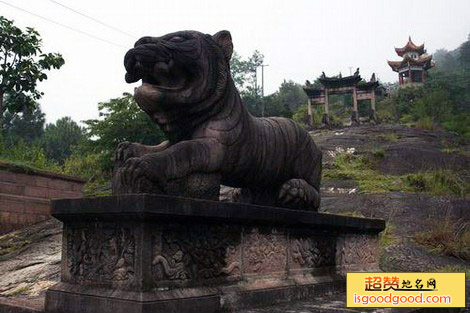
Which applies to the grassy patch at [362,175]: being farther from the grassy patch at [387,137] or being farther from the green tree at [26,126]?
the green tree at [26,126]

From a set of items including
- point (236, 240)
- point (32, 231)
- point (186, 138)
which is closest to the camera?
point (236, 240)

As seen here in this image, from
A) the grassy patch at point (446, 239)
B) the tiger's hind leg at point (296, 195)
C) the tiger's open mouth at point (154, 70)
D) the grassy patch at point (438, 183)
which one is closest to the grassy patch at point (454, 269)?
the grassy patch at point (446, 239)

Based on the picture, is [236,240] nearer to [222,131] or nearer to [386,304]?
[222,131]

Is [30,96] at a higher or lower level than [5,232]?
higher

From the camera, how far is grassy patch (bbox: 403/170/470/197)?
44.7 feet

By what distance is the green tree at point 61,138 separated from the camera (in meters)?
43.6

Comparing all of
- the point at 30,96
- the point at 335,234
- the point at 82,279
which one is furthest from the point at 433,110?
the point at 82,279

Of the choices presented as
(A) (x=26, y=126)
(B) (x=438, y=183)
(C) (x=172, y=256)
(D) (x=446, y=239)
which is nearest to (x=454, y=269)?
(D) (x=446, y=239)

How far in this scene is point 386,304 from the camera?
12.8 feet

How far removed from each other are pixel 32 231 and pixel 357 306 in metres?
7.52

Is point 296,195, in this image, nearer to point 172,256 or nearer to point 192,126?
→ point 192,126

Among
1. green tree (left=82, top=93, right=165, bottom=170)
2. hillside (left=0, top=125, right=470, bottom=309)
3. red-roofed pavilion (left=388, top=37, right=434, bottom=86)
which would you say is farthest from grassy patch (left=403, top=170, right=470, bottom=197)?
red-roofed pavilion (left=388, top=37, right=434, bottom=86)

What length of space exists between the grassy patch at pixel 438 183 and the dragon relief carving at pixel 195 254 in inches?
437

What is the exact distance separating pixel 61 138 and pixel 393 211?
129 feet
